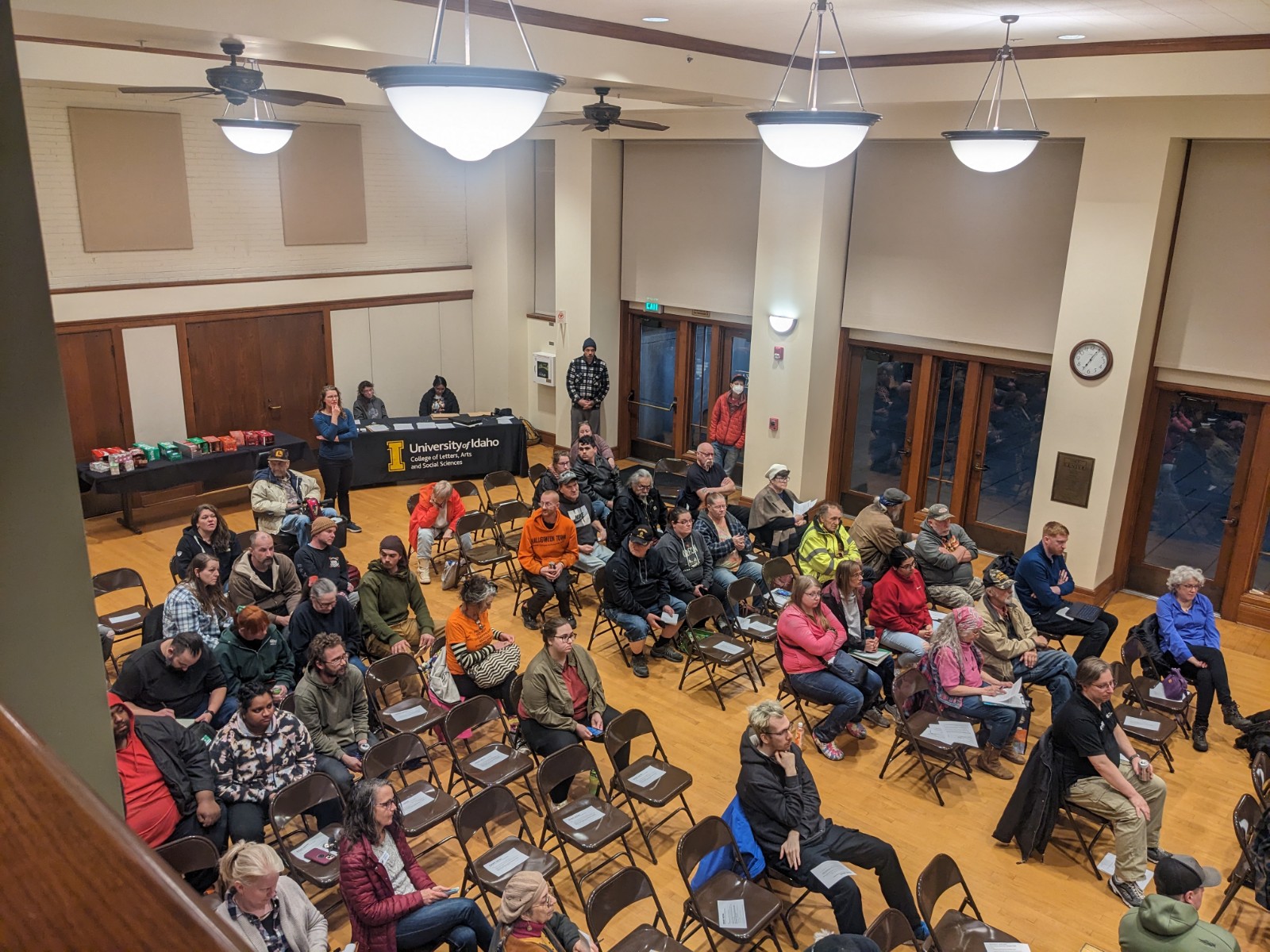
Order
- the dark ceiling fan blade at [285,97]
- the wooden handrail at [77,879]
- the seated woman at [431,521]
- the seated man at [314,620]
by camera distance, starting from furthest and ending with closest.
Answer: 1. the seated woman at [431,521]
2. the dark ceiling fan blade at [285,97]
3. the seated man at [314,620]
4. the wooden handrail at [77,879]

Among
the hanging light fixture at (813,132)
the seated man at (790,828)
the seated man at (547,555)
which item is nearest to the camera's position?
the seated man at (790,828)

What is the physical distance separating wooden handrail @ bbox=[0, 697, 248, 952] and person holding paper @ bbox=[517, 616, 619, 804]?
227 inches

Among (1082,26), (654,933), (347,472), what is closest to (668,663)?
(654,933)

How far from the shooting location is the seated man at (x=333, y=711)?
19.7 feet

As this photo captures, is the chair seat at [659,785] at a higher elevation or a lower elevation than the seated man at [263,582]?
lower

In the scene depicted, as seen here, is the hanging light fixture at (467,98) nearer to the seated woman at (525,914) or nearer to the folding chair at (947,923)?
the seated woman at (525,914)

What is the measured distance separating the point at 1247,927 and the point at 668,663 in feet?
14.8

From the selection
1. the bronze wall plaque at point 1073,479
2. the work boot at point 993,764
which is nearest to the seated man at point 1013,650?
the work boot at point 993,764

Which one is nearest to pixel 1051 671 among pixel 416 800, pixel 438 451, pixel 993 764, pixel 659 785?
pixel 993 764

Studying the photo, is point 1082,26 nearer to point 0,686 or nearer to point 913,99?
point 913,99

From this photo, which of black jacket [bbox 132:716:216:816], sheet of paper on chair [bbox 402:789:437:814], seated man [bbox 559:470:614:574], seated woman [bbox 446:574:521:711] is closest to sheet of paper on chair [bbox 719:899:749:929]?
sheet of paper on chair [bbox 402:789:437:814]

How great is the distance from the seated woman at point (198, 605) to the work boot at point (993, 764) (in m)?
5.53

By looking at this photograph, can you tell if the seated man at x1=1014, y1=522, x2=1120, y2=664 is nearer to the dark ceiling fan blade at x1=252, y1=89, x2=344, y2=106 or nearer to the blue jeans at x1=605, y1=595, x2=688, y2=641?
the blue jeans at x1=605, y1=595, x2=688, y2=641

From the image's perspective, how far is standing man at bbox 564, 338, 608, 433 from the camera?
1370cm
